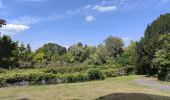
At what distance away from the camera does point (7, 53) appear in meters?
61.5

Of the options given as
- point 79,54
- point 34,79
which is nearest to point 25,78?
point 34,79

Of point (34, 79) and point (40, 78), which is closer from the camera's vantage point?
point (34, 79)

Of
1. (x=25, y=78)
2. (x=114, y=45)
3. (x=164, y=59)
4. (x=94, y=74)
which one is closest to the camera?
(x=25, y=78)

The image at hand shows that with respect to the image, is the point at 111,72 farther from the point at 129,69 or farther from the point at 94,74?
the point at 94,74

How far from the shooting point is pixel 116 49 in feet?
265

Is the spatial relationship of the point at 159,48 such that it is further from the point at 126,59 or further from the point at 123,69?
the point at 126,59

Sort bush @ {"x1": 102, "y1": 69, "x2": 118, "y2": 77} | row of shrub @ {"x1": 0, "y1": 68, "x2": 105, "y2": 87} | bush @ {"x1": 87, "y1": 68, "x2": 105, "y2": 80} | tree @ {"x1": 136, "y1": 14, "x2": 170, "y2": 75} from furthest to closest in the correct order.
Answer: bush @ {"x1": 102, "y1": 69, "x2": 118, "y2": 77}, tree @ {"x1": 136, "y1": 14, "x2": 170, "y2": 75}, bush @ {"x1": 87, "y1": 68, "x2": 105, "y2": 80}, row of shrub @ {"x1": 0, "y1": 68, "x2": 105, "y2": 87}

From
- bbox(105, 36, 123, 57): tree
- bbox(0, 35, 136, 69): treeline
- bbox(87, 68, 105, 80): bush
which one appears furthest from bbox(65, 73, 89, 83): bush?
bbox(105, 36, 123, 57): tree

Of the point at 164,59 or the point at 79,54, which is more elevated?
the point at 79,54

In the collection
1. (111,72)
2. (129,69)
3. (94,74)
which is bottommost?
(94,74)

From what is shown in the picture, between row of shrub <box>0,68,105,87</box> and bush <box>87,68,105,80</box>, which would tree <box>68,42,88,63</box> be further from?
row of shrub <box>0,68,105,87</box>

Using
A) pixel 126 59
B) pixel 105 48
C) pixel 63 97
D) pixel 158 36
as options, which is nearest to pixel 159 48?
pixel 158 36

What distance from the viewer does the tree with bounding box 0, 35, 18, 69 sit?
192ft

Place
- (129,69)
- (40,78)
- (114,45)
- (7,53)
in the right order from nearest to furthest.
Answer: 1. (40,78)
2. (129,69)
3. (7,53)
4. (114,45)
